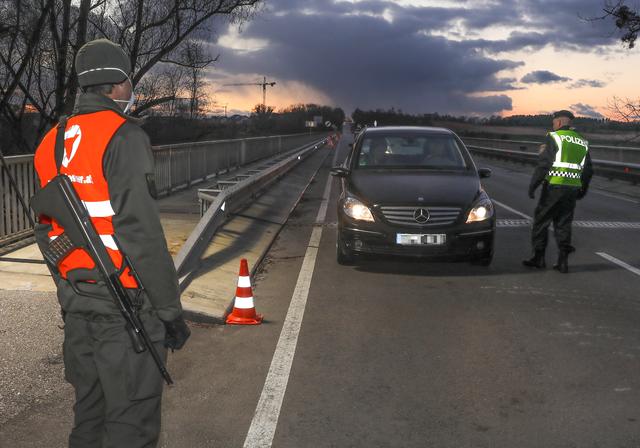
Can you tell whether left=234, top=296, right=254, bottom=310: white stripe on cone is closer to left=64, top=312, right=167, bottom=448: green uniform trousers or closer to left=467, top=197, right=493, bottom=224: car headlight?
left=467, top=197, right=493, bottom=224: car headlight

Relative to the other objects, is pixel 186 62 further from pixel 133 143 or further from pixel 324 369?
pixel 133 143

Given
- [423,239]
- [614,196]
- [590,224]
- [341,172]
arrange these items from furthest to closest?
1. [614,196]
2. [590,224]
3. [341,172]
4. [423,239]

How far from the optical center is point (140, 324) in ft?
9.00

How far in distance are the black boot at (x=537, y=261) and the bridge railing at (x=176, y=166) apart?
5.90 metres

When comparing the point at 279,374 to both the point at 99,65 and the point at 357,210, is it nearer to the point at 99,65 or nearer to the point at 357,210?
the point at 99,65

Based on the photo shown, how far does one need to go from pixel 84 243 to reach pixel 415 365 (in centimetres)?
324

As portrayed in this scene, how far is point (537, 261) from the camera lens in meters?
9.12

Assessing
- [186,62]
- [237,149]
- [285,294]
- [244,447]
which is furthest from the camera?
[237,149]

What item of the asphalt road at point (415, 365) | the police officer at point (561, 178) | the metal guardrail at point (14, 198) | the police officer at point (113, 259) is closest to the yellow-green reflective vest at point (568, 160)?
the police officer at point (561, 178)

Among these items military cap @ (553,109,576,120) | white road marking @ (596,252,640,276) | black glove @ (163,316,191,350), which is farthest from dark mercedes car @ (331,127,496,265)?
black glove @ (163,316,191,350)

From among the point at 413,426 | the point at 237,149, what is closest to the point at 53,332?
the point at 413,426

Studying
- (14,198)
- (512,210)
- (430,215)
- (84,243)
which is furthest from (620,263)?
(84,243)

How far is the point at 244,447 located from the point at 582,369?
107 inches

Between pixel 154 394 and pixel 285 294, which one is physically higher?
pixel 154 394
